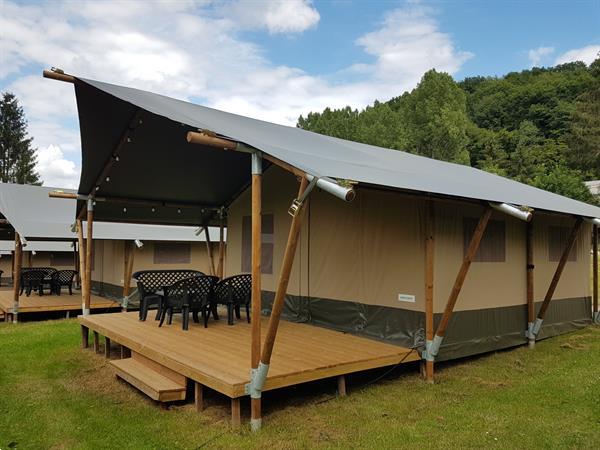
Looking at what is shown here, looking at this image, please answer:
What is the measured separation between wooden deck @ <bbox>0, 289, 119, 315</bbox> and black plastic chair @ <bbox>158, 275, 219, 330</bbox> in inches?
196

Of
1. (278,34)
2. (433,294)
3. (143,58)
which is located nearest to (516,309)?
(433,294)

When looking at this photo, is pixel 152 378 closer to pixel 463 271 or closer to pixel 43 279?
pixel 463 271

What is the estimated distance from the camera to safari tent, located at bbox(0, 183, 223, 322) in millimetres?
10739

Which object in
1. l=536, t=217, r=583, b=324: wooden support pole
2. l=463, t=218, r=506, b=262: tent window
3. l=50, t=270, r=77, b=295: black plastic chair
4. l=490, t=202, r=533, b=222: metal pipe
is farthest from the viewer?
l=50, t=270, r=77, b=295: black plastic chair

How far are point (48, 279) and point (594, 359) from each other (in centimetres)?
1140

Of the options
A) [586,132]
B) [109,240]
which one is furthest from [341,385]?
[586,132]

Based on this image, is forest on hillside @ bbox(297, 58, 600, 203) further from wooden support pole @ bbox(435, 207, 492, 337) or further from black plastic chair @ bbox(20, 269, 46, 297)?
wooden support pole @ bbox(435, 207, 492, 337)

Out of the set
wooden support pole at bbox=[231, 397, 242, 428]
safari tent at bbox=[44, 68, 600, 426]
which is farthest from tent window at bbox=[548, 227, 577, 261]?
wooden support pole at bbox=[231, 397, 242, 428]

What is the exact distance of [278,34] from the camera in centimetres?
1509

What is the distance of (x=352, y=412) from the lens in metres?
4.11

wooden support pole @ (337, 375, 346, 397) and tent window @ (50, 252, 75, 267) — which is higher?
tent window @ (50, 252, 75, 267)

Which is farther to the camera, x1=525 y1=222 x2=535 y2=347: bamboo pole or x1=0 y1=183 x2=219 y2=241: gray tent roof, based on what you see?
x1=0 y1=183 x2=219 y2=241: gray tent roof

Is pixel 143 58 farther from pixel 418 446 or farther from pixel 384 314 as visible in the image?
pixel 418 446

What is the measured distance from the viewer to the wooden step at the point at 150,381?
418cm
